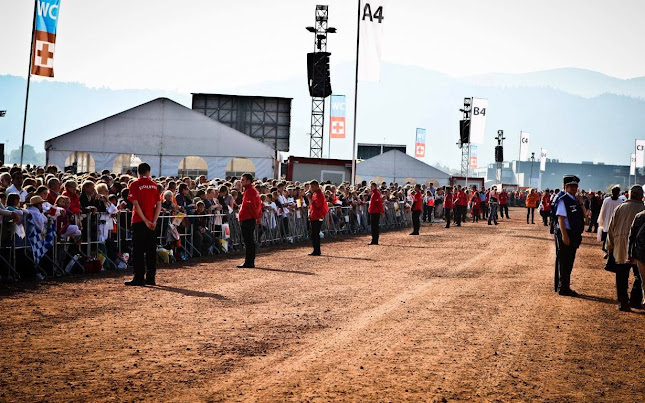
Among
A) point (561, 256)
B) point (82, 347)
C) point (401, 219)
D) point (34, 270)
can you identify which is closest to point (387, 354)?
point (82, 347)

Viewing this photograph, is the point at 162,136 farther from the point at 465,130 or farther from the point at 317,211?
the point at 317,211

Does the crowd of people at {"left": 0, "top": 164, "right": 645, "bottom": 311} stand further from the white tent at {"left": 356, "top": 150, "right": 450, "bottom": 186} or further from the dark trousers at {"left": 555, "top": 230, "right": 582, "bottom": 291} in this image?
the white tent at {"left": 356, "top": 150, "right": 450, "bottom": 186}

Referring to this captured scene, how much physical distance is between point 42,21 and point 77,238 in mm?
12108

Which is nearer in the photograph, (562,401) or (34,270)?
(562,401)

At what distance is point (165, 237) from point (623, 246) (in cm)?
1038

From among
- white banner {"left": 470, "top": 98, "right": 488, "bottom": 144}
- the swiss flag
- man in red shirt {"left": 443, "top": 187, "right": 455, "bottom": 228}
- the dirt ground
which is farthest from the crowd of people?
the swiss flag

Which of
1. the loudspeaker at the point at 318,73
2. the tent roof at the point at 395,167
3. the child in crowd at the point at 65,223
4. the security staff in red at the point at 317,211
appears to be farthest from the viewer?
the tent roof at the point at 395,167

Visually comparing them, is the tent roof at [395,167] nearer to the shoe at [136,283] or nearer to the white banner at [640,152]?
the white banner at [640,152]

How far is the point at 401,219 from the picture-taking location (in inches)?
1545

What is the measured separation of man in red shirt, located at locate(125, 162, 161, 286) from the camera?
43.4 feet

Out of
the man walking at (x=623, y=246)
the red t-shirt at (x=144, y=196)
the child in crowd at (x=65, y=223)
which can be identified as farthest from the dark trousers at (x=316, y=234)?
the man walking at (x=623, y=246)

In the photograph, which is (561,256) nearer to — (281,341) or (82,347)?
(281,341)

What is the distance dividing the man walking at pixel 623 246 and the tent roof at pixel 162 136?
33.9m

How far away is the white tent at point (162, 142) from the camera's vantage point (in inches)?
1732
